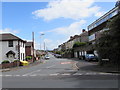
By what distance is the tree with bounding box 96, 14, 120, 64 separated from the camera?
61.2ft

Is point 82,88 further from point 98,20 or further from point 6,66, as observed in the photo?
point 98,20

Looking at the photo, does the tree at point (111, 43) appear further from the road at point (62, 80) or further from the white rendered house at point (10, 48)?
the white rendered house at point (10, 48)

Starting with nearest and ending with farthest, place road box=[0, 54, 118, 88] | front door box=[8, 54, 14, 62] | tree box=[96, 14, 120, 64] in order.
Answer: road box=[0, 54, 118, 88] < tree box=[96, 14, 120, 64] < front door box=[8, 54, 14, 62]

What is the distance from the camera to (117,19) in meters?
18.5

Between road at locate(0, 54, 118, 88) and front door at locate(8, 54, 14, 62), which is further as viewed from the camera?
front door at locate(8, 54, 14, 62)

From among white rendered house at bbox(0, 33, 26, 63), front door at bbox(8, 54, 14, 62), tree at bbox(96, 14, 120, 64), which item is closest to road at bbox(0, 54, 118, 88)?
tree at bbox(96, 14, 120, 64)

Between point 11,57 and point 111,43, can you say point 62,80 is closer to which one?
point 111,43

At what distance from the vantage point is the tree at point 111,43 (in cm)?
1864


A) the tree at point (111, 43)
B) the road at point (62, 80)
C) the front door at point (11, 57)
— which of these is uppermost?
the tree at point (111, 43)

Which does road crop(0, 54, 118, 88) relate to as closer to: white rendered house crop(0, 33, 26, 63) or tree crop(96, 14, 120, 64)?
tree crop(96, 14, 120, 64)

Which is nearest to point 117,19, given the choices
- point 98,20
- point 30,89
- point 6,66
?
point 30,89

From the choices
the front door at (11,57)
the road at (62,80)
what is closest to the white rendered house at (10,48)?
the front door at (11,57)

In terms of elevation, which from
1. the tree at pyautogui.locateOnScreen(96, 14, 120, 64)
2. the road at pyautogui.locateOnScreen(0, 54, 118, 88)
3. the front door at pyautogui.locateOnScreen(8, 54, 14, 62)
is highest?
the tree at pyautogui.locateOnScreen(96, 14, 120, 64)

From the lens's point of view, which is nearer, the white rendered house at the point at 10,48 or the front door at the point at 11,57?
the front door at the point at 11,57
